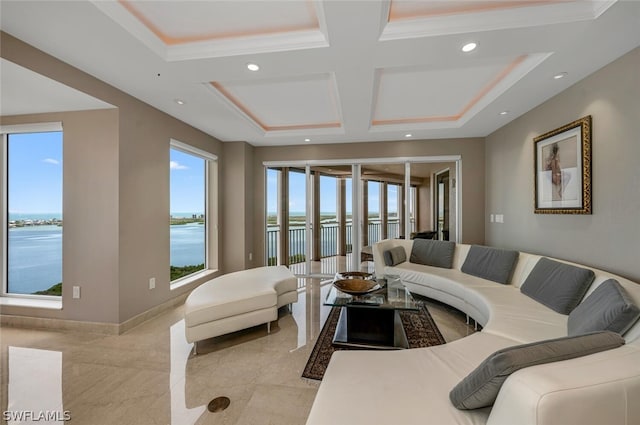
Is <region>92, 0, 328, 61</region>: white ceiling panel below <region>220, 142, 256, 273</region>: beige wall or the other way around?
the other way around

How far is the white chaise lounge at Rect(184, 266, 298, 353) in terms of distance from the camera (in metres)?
2.32

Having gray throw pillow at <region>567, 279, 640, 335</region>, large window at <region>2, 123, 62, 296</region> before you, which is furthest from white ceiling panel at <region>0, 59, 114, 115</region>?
gray throw pillow at <region>567, 279, 640, 335</region>

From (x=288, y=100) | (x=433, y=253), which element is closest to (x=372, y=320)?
(x=433, y=253)

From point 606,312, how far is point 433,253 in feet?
7.79

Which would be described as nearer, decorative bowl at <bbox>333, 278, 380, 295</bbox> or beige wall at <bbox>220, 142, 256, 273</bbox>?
decorative bowl at <bbox>333, 278, 380, 295</bbox>

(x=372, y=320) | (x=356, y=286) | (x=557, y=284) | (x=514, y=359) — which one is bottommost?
(x=372, y=320)

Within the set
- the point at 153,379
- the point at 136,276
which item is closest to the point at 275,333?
the point at 153,379

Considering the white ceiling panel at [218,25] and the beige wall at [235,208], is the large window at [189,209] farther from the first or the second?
the white ceiling panel at [218,25]

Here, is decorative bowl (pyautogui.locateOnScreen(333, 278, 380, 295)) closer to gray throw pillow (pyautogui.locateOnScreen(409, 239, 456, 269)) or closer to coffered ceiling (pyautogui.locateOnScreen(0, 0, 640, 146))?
gray throw pillow (pyautogui.locateOnScreen(409, 239, 456, 269))

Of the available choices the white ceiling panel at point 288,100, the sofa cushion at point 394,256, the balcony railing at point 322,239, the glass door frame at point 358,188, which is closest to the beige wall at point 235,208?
the glass door frame at point 358,188

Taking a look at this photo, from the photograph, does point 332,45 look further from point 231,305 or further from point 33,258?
point 33,258

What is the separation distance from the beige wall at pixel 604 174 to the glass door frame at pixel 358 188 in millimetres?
1277

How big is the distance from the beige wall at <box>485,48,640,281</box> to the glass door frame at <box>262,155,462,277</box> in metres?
1.28

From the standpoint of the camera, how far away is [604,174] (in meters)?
2.26
